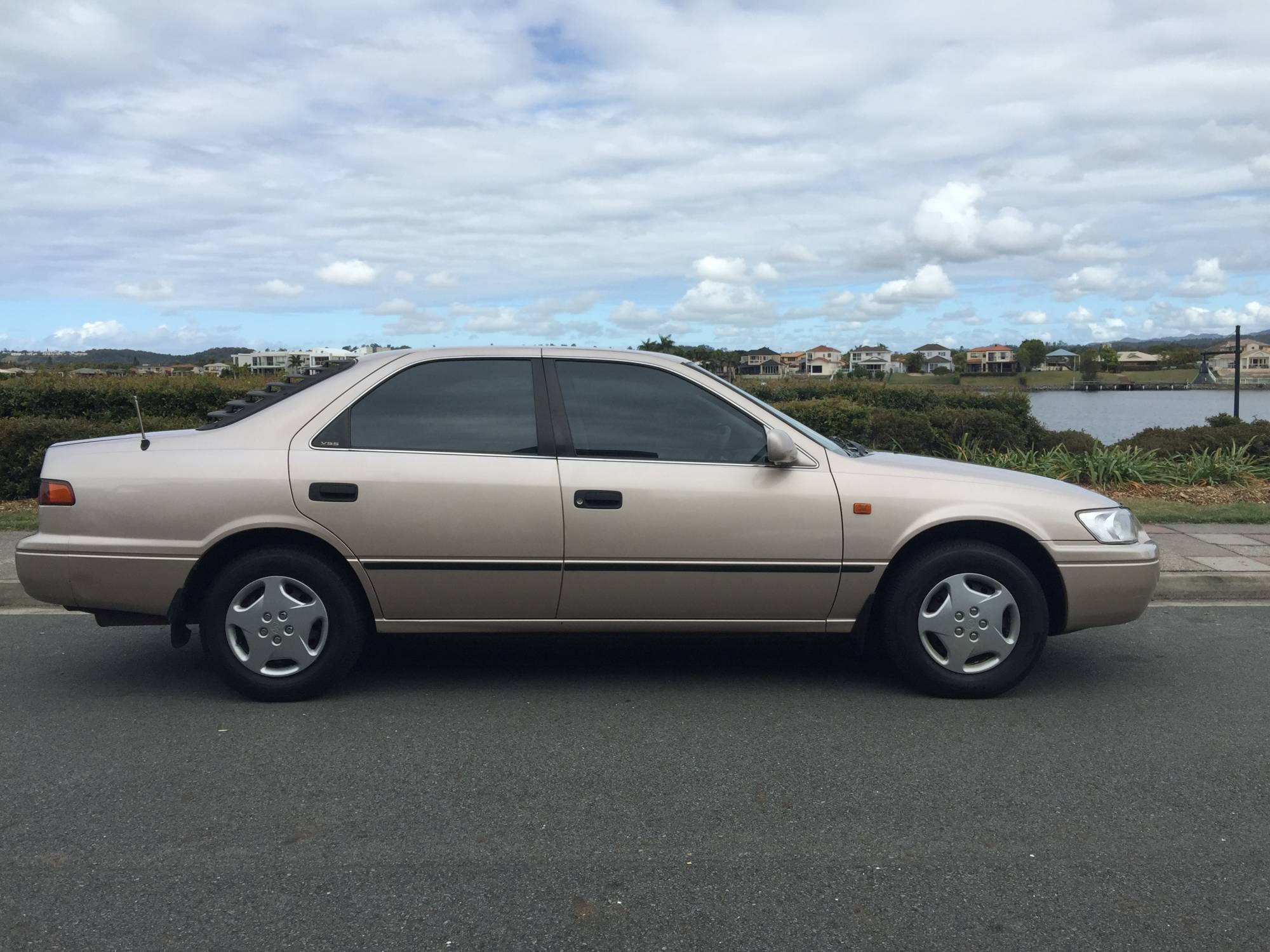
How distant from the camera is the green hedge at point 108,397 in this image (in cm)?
1338

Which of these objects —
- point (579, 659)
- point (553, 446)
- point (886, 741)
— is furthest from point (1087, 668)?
point (553, 446)

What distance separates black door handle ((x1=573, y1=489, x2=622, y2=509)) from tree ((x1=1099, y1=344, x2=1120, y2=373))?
19.6 meters

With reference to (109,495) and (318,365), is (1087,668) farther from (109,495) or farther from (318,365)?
(109,495)

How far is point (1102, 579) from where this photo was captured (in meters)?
4.94

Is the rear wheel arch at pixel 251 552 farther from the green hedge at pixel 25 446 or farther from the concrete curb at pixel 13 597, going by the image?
the green hedge at pixel 25 446

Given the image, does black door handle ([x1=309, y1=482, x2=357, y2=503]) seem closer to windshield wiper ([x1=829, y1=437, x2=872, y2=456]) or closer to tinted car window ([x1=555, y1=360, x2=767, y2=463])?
tinted car window ([x1=555, y1=360, x2=767, y2=463])

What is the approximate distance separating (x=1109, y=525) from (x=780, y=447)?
162 cm

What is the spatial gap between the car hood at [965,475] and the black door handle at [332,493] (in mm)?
2148

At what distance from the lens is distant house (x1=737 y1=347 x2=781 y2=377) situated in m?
12.8

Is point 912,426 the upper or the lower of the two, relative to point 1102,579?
upper

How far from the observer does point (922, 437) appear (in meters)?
12.9

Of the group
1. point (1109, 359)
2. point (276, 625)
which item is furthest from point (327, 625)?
point (1109, 359)

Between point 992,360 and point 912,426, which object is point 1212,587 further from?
point 992,360

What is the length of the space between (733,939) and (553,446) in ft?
8.19
